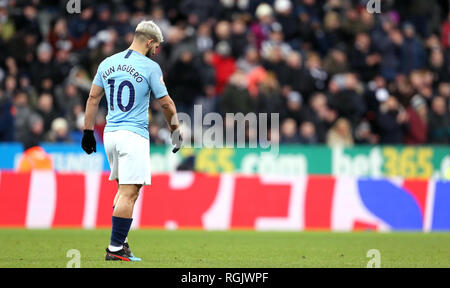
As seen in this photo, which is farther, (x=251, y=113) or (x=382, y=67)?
(x=382, y=67)

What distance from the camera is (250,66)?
2261cm

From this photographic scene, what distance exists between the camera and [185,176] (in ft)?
57.9

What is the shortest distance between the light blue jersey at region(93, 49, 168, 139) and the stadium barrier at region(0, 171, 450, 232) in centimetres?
709

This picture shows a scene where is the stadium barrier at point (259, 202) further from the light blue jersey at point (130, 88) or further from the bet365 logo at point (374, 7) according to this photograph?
the bet365 logo at point (374, 7)

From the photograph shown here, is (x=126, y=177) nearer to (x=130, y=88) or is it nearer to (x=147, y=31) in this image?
(x=130, y=88)

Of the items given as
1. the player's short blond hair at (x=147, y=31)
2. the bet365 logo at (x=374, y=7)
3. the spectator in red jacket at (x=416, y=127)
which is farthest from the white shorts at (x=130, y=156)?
the bet365 logo at (x=374, y=7)

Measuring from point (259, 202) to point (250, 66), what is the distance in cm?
575

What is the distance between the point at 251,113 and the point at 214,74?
1.51 metres

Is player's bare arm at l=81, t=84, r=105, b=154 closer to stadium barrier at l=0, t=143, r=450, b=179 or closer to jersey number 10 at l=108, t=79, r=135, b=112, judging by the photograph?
jersey number 10 at l=108, t=79, r=135, b=112

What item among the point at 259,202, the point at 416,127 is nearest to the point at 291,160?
the point at 416,127

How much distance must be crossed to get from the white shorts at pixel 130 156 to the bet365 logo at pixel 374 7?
15093 mm

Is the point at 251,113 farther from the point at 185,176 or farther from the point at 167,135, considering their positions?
the point at 185,176

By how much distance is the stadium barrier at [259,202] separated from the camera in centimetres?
1731

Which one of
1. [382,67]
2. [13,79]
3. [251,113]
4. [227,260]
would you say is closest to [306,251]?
[227,260]
